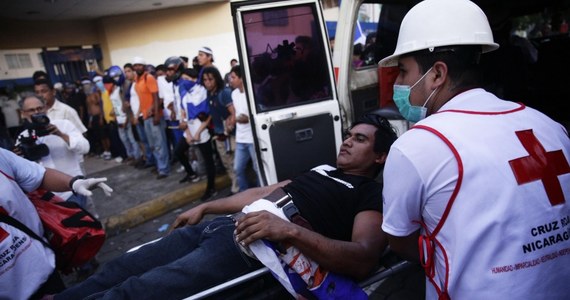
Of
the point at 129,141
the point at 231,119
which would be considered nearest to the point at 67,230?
the point at 231,119

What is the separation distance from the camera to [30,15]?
1041 centimetres

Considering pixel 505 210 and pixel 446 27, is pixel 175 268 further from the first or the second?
pixel 446 27

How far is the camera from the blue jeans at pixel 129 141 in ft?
22.5

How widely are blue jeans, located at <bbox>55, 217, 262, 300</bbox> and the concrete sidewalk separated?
2.79 meters

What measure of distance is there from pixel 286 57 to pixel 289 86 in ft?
0.88

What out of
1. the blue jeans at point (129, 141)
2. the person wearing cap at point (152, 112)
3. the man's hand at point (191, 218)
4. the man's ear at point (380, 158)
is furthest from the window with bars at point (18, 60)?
the man's ear at point (380, 158)

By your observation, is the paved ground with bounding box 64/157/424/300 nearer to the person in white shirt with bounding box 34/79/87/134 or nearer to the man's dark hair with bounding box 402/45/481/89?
the person in white shirt with bounding box 34/79/87/134

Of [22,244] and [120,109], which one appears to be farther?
[120,109]

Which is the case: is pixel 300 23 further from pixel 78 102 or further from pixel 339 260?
pixel 78 102

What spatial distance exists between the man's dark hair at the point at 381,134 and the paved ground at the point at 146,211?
118cm

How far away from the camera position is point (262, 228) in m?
1.57

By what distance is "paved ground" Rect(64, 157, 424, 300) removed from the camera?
108 inches

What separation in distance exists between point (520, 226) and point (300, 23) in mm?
2637

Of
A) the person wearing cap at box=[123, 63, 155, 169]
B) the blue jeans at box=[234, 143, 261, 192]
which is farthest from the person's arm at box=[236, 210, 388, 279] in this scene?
the person wearing cap at box=[123, 63, 155, 169]
